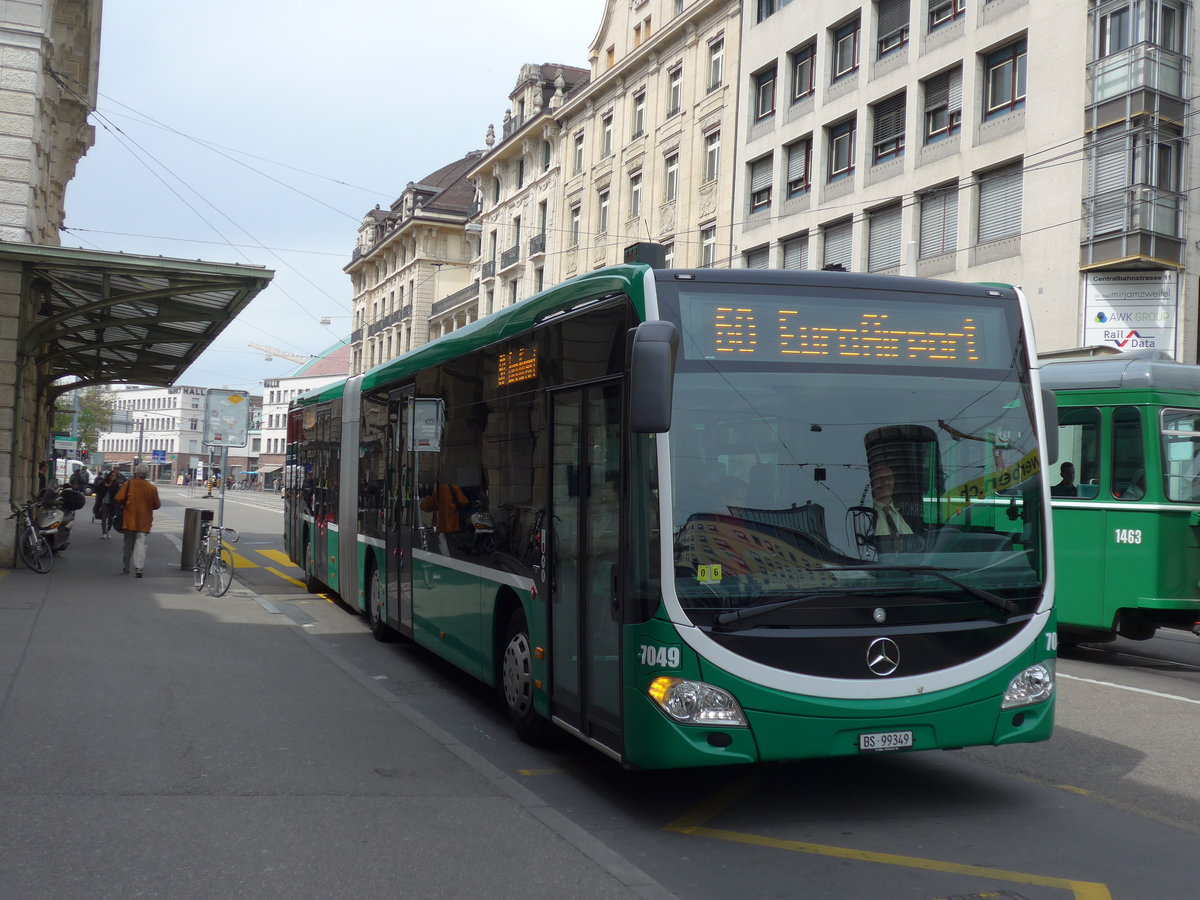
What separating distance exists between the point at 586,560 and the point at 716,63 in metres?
34.9

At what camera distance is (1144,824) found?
6273 millimetres

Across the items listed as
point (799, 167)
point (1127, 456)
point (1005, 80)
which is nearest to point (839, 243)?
point (799, 167)

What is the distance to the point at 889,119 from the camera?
31344mm

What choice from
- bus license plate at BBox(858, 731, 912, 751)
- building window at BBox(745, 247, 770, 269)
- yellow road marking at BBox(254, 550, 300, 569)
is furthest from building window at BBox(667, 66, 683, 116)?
bus license plate at BBox(858, 731, 912, 751)

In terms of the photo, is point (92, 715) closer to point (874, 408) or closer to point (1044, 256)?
point (874, 408)

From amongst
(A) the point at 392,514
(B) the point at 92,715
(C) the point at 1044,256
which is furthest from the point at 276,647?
(C) the point at 1044,256

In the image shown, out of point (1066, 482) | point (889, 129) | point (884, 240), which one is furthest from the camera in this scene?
point (889, 129)

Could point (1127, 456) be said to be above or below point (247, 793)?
above

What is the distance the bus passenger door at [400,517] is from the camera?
442 inches

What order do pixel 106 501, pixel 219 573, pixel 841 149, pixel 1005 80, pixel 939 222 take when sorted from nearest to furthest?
pixel 219 573 < pixel 1005 80 < pixel 939 222 < pixel 841 149 < pixel 106 501

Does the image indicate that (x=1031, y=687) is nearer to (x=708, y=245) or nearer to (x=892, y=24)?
(x=892, y=24)

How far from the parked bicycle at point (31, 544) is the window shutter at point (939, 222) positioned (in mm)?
19273

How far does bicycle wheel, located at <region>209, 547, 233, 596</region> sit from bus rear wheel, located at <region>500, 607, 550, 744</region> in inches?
378

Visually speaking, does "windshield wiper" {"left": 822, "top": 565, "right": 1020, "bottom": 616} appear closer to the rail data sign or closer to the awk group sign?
the rail data sign
